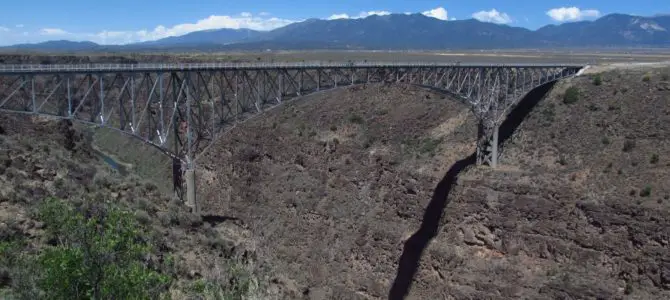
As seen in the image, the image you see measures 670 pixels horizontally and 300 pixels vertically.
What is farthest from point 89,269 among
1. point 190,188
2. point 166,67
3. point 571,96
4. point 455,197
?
point 571,96

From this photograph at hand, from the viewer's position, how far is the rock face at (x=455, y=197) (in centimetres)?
3425

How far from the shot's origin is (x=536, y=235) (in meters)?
36.4

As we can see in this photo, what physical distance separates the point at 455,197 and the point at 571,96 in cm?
1451

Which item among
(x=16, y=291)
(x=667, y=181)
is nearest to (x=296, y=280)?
(x=667, y=181)

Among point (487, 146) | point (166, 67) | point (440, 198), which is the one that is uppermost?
point (166, 67)

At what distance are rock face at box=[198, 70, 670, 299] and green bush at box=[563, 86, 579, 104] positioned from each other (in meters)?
0.73

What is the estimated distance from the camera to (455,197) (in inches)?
1615

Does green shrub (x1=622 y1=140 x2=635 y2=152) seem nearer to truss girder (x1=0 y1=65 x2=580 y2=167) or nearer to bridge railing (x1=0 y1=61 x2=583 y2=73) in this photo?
truss girder (x1=0 y1=65 x2=580 y2=167)

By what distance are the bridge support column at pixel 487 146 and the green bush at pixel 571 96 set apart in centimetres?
890

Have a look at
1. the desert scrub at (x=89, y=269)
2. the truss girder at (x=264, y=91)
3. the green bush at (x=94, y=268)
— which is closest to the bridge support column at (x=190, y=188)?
the truss girder at (x=264, y=91)

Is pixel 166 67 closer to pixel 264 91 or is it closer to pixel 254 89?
pixel 264 91

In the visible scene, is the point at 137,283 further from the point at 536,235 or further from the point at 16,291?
the point at 536,235

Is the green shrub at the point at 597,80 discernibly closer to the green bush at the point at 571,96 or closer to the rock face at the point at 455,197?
the rock face at the point at 455,197

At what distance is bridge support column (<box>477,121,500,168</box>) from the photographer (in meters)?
42.5
